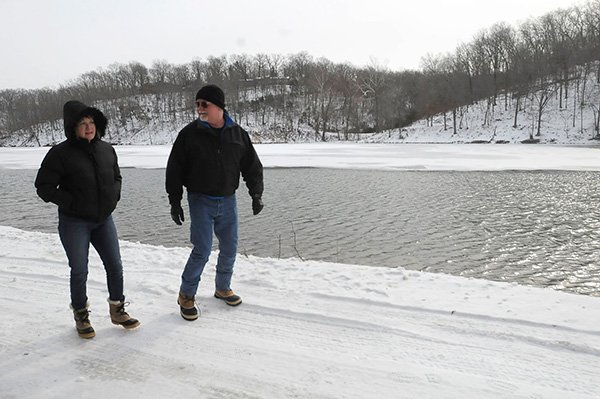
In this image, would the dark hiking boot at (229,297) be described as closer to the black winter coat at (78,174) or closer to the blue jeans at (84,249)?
the blue jeans at (84,249)

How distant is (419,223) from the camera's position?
34.1 ft

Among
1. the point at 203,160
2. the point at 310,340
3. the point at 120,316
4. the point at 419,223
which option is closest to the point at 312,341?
the point at 310,340

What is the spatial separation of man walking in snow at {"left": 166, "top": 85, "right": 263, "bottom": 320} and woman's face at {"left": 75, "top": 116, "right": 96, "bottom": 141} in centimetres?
62

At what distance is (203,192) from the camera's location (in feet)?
12.0

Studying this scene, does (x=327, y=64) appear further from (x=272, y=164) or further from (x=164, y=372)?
(x=164, y=372)

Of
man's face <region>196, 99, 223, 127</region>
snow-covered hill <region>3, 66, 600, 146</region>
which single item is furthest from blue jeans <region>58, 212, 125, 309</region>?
snow-covered hill <region>3, 66, 600, 146</region>

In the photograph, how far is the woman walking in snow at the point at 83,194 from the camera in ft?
10.4

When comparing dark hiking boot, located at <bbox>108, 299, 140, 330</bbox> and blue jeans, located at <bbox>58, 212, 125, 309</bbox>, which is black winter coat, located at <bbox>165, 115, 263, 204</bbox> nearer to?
blue jeans, located at <bbox>58, 212, 125, 309</bbox>

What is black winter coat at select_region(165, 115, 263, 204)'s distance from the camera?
361cm

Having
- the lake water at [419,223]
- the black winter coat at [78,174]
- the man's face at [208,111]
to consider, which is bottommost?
the lake water at [419,223]

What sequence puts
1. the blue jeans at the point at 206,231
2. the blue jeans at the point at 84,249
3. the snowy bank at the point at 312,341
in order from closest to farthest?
the snowy bank at the point at 312,341 < the blue jeans at the point at 84,249 < the blue jeans at the point at 206,231

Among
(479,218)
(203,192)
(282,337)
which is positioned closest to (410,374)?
(282,337)

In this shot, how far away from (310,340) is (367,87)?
70492mm

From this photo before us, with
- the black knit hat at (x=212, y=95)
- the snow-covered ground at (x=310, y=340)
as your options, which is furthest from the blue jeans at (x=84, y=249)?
the black knit hat at (x=212, y=95)
